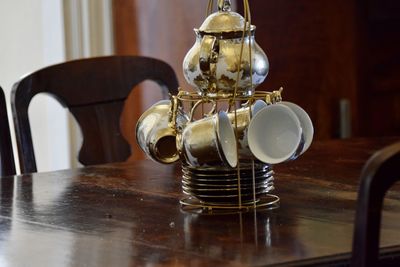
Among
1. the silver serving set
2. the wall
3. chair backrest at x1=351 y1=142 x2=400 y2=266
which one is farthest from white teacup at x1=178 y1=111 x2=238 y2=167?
the wall

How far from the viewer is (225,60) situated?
127 centimetres

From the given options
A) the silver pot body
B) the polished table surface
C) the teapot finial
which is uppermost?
the teapot finial

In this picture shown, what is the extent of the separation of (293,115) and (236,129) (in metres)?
0.08

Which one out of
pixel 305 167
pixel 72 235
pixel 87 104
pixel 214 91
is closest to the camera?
pixel 72 235

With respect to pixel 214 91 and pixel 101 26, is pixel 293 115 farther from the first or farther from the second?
pixel 101 26

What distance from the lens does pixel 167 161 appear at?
1333mm

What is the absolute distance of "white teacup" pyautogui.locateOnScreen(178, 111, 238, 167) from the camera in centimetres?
123

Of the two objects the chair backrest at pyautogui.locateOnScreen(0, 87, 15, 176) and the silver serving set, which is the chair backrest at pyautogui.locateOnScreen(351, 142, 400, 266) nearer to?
the silver serving set

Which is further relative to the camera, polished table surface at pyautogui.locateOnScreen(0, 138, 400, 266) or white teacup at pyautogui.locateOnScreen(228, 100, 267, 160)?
white teacup at pyautogui.locateOnScreen(228, 100, 267, 160)

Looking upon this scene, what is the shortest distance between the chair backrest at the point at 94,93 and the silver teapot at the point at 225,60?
1.79 feet

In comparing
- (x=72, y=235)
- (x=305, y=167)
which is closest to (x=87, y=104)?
(x=305, y=167)

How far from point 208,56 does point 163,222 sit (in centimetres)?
23

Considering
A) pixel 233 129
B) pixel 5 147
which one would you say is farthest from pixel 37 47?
pixel 233 129

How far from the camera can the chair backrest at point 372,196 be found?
80cm
